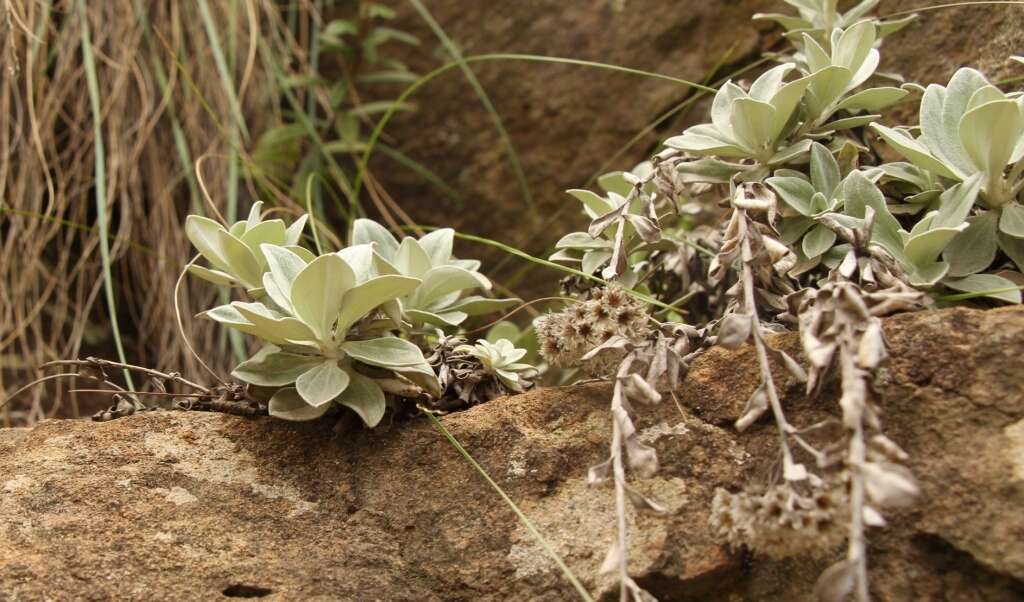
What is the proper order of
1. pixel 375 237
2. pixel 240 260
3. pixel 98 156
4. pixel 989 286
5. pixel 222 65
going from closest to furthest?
pixel 989 286 < pixel 240 260 < pixel 375 237 < pixel 98 156 < pixel 222 65

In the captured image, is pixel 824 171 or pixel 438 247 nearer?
pixel 824 171

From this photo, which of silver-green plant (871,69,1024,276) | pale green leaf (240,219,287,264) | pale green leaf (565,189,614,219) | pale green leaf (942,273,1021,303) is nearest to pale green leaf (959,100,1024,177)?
silver-green plant (871,69,1024,276)

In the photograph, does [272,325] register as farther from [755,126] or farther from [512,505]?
[755,126]

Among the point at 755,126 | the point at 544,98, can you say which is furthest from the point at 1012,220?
the point at 544,98

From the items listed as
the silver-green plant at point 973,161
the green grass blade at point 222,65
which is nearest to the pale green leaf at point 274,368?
the silver-green plant at point 973,161

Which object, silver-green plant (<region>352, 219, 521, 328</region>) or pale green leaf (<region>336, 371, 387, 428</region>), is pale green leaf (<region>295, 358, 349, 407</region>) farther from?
silver-green plant (<region>352, 219, 521, 328</region>)

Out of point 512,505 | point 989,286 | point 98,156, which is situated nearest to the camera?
point 512,505
